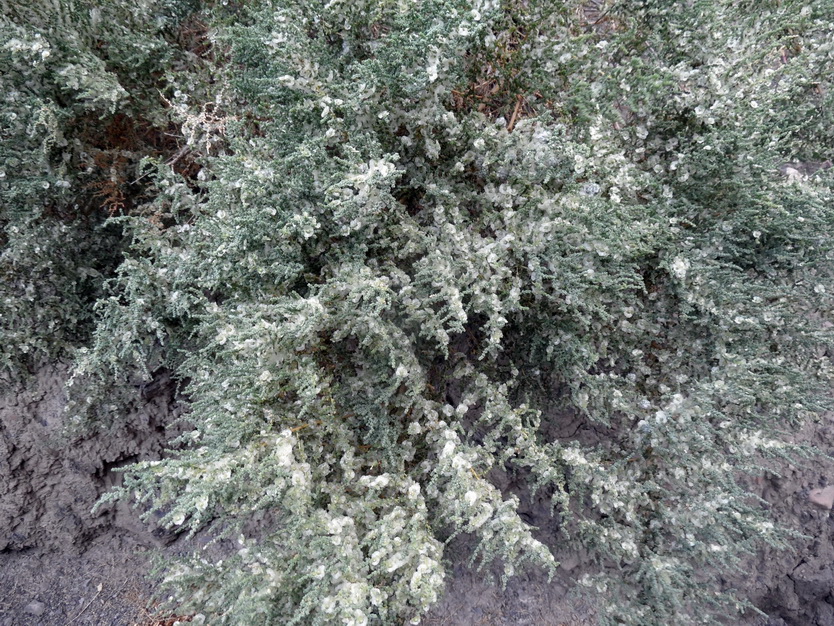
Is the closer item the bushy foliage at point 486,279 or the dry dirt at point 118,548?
the bushy foliage at point 486,279

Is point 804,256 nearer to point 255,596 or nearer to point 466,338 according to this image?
point 466,338

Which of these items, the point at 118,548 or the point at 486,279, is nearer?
the point at 486,279

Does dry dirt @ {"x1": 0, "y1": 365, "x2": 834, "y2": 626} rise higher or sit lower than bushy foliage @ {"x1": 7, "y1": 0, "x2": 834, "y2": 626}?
lower

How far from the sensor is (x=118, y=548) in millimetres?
2984

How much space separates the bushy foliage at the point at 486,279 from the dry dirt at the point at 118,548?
0.49m

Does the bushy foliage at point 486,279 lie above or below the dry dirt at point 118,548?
above

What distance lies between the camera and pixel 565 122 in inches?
88.7

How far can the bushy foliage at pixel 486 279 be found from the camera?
1919 millimetres

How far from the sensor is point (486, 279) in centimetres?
200

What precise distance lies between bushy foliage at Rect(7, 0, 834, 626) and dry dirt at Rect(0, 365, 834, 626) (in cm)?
49

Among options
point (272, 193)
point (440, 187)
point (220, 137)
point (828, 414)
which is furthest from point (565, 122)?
point (828, 414)

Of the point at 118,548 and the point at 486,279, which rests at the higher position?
the point at 486,279

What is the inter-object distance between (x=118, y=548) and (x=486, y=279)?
248cm

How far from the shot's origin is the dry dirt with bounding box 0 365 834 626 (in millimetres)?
2613
